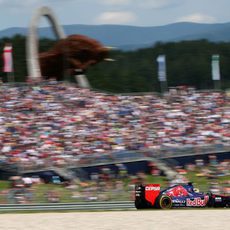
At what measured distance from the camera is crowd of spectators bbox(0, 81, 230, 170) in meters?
22.8

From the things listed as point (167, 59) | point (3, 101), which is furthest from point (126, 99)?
point (167, 59)

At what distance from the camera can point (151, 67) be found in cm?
8844

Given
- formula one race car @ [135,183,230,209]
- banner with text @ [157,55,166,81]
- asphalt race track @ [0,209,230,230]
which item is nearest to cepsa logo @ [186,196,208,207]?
formula one race car @ [135,183,230,209]

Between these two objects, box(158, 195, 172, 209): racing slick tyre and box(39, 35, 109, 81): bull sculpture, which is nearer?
box(158, 195, 172, 209): racing slick tyre

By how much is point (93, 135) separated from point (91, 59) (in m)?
15.1

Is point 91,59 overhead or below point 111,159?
overhead

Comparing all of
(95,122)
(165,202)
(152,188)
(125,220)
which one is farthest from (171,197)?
(95,122)

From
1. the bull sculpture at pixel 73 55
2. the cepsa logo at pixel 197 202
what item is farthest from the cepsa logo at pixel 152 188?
the bull sculpture at pixel 73 55

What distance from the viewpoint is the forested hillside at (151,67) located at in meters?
72.8

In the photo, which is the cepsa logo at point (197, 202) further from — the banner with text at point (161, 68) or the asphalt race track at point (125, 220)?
the banner with text at point (161, 68)

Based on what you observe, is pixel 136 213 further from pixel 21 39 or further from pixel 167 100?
pixel 21 39

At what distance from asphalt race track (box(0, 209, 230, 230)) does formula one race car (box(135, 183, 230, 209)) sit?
22 centimetres

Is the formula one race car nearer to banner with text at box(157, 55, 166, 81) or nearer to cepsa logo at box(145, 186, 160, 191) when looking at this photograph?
cepsa logo at box(145, 186, 160, 191)

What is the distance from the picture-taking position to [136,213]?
14.7 m
